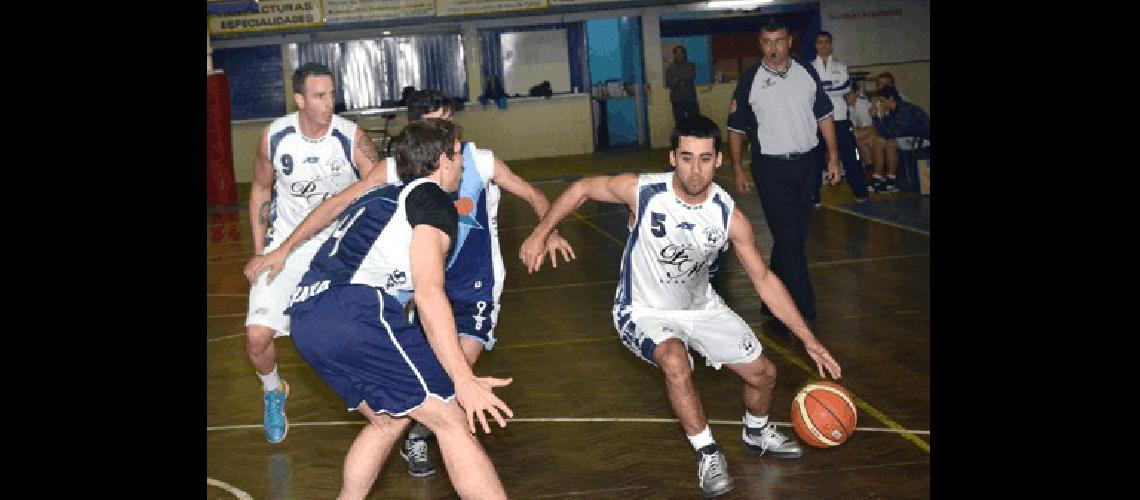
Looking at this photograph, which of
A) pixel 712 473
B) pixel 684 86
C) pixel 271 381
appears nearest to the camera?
pixel 712 473

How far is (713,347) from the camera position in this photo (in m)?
6.16

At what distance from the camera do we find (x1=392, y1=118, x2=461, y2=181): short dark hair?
5000 millimetres

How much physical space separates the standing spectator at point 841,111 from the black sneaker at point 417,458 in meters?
10.5

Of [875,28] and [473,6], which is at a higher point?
[473,6]

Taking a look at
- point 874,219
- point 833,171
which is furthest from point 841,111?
point 833,171

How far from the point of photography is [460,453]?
15.6ft

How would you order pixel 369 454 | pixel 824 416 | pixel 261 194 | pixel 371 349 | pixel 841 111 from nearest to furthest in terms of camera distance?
pixel 371 349 < pixel 369 454 < pixel 824 416 < pixel 261 194 < pixel 841 111

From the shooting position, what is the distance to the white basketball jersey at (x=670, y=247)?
6219mm

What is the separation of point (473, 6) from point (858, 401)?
21841mm

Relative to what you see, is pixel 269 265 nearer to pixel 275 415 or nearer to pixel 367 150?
pixel 275 415
